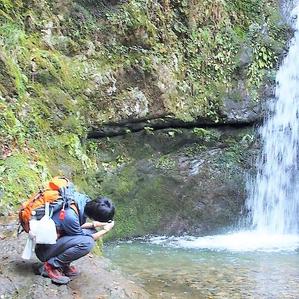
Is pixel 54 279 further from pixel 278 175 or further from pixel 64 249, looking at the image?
pixel 278 175

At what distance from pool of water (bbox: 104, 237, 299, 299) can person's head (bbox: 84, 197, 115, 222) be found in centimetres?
145

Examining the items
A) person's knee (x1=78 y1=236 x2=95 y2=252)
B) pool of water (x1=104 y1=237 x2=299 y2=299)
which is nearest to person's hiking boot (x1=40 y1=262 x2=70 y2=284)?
person's knee (x1=78 y1=236 x2=95 y2=252)

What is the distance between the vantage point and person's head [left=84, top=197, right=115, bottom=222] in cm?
428

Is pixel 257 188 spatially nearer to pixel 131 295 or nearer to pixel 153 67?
pixel 153 67

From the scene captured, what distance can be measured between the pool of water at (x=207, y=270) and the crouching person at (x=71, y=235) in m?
1.27

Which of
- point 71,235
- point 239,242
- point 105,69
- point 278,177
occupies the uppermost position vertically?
point 105,69

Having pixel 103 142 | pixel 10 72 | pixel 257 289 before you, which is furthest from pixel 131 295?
pixel 103 142

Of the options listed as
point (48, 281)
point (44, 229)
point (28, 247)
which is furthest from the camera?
point (48, 281)

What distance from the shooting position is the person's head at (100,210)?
4281 millimetres

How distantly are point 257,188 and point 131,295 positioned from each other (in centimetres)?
674

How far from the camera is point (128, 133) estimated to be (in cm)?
1023

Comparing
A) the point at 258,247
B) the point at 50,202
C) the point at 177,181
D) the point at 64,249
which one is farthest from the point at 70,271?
the point at 177,181

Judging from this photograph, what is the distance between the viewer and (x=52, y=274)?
14.7 ft

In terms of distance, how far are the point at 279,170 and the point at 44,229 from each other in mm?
7868
